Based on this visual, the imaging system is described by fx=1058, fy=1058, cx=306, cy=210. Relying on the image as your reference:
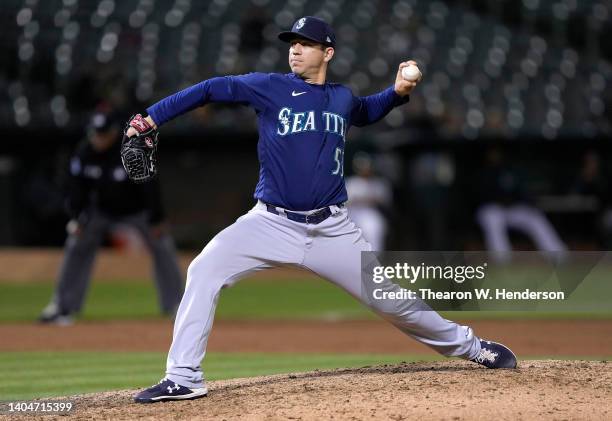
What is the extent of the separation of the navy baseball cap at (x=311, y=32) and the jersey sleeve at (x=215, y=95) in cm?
22

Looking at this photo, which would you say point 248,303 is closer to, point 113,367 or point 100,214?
point 100,214

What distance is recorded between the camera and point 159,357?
7.55 m

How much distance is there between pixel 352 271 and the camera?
475cm

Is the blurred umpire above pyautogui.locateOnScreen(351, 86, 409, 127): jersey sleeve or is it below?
below

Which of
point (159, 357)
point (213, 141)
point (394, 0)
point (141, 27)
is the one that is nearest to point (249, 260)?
point (159, 357)

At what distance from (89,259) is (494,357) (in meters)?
5.48

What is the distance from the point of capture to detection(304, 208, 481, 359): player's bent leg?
4.75 meters

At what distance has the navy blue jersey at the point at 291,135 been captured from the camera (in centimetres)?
473

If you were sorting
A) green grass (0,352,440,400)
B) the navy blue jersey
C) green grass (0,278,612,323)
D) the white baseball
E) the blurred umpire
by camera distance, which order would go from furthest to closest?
green grass (0,278,612,323) < the blurred umpire < green grass (0,352,440,400) < the white baseball < the navy blue jersey

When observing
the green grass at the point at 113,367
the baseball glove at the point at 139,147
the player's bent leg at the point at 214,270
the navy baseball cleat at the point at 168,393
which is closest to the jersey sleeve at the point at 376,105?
the player's bent leg at the point at 214,270

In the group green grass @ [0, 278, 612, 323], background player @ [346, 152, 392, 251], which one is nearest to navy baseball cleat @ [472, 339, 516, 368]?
green grass @ [0, 278, 612, 323]

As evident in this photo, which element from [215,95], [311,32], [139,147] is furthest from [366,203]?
[139,147]

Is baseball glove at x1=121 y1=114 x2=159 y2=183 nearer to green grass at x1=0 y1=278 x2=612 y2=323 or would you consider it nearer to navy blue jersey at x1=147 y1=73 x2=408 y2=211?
navy blue jersey at x1=147 y1=73 x2=408 y2=211

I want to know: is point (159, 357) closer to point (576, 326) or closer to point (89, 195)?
point (89, 195)
